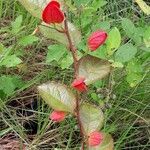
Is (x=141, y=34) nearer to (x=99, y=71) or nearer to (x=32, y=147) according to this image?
(x=32, y=147)

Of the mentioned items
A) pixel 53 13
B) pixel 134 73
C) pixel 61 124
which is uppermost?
pixel 53 13

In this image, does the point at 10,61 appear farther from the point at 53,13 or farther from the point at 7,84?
the point at 53,13

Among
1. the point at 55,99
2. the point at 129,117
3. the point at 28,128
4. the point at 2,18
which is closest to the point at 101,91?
the point at 129,117

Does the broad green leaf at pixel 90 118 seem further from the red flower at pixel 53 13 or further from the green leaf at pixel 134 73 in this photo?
the green leaf at pixel 134 73

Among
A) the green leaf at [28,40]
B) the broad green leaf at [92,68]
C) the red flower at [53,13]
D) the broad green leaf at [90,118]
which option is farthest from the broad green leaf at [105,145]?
the green leaf at [28,40]

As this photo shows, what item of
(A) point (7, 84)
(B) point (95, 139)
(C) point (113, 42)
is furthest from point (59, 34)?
(A) point (7, 84)

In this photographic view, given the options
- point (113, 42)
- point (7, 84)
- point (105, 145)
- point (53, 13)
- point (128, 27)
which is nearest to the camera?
point (53, 13)
